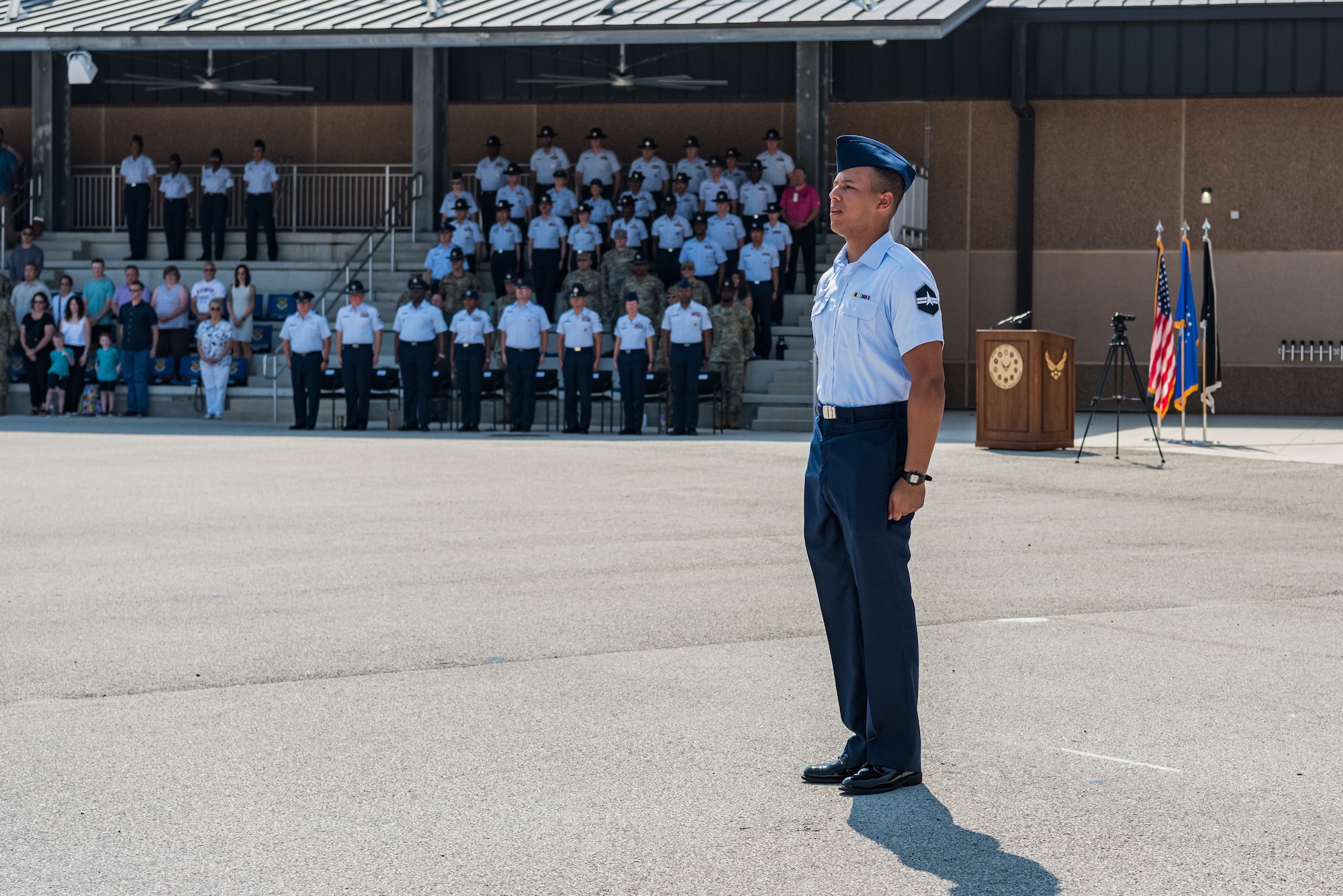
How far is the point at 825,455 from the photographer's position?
16.3ft

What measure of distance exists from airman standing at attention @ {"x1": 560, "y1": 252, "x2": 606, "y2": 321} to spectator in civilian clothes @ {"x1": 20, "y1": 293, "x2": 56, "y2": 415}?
25.1 ft

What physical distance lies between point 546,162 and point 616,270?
4.36m

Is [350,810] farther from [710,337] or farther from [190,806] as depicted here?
[710,337]

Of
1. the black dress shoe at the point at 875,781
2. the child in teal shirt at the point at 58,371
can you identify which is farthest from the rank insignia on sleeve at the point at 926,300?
the child in teal shirt at the point at 58,371

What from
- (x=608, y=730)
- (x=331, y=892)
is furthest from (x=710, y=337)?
Answer: (x=331, y=892)

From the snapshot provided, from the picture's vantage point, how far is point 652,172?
25188mm

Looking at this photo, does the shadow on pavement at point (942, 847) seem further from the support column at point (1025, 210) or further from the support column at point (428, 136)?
the support column at point (428, 136)

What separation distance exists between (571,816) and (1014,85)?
73.2 feet

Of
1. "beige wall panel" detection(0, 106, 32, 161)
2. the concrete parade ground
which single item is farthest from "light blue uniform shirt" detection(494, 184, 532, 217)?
the concrete parade ground

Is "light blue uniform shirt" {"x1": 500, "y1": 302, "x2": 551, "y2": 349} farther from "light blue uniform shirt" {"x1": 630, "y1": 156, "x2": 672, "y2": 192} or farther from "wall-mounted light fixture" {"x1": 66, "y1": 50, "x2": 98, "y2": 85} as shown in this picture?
"wall-mounted light fixture" {"x1": 66, "y1": 50, "x2": 98, "y2": 85}

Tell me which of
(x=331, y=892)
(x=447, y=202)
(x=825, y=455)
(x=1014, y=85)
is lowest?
(x=331, y=892)

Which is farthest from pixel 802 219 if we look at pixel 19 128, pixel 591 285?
pixel 19 128

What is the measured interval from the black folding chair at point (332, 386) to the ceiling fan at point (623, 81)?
8.19 meters

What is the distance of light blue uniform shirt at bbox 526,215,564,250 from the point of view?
936 inches
